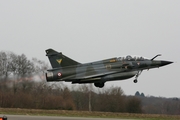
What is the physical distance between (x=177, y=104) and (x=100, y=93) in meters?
24.4

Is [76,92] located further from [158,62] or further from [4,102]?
[158,62]

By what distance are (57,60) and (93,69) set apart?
10.2ft

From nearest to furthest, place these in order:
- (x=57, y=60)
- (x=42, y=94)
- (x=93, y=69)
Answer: (x=93, y=69) < (x=57, y=60) < (x=42, y=94)

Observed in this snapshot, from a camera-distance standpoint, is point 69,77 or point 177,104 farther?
point 177,104

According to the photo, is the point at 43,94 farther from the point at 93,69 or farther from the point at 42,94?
the point at 93,69

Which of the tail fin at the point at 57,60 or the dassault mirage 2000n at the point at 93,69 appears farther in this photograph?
the tail fin at the point at 57,60

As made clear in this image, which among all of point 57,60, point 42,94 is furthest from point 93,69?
point 42,94

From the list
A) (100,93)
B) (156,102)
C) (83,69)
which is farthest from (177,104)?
(83,69)

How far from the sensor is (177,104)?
66.2 metres

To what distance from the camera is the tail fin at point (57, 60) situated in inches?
1126

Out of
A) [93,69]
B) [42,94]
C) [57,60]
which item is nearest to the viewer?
[93,69]

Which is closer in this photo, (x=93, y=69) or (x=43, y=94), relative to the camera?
(x=93, y=69)

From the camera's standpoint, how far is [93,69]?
28453mm

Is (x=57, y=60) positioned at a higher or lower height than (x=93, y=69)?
higher
